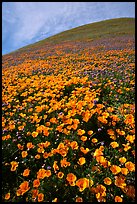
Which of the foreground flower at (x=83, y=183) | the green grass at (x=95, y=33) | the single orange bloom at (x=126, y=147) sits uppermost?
the green grass at (x=95, y=33)

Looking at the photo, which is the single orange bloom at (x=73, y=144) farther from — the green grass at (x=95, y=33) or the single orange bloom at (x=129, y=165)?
the green grass at (x=95, y=33)

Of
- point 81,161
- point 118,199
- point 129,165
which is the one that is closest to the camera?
point 118,199

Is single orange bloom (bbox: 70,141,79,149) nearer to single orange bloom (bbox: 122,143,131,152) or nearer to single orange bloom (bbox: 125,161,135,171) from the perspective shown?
single orange bloom (bbox: 122,143,131,152)

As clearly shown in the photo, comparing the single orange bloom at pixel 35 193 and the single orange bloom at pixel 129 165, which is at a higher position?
the single orange bloom at pixel 129 165

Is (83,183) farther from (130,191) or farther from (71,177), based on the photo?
(130,191)

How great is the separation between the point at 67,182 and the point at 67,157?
0.55 meters

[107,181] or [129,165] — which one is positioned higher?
[129,165]

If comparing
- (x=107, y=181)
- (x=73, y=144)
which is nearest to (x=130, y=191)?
(x=107, y=181)

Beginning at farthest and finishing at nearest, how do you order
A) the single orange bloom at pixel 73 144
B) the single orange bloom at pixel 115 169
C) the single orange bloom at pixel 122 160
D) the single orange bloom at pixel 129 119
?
the single orange bloom at pixel 129 119 → the single orange bloom at pixel 73 144 → the single orange bloom at pixel 122 160 → the single orange bloom at pixel 115 169

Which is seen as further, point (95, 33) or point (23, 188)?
point (95, 33)

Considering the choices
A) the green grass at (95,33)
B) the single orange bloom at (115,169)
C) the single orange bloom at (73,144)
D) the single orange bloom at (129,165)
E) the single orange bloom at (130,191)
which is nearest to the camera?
the single orange bloom at (130,191)

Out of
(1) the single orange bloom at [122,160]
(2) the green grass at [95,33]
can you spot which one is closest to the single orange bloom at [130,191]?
(1) the single orange bloom at [122,160]

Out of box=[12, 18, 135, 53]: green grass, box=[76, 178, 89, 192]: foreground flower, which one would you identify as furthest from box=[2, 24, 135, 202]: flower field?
box=[12, 18, 135, 53]: green grass

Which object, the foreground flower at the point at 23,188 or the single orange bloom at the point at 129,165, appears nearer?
the foreground flower at the point at 23,188
